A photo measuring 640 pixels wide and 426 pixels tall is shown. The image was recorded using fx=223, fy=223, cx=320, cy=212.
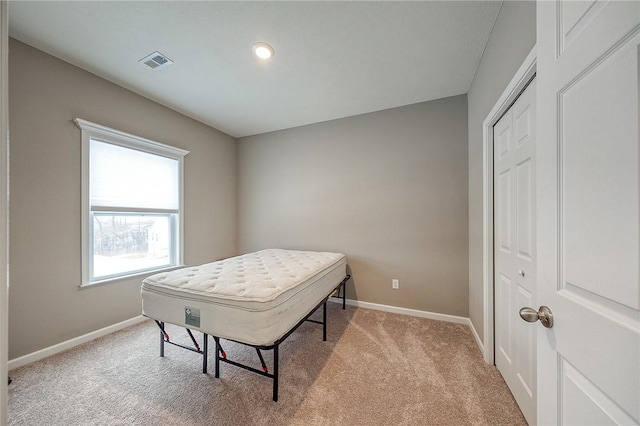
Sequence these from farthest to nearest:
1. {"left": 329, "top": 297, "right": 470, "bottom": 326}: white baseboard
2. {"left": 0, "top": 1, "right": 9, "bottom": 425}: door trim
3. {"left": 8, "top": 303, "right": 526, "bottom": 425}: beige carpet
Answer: {"left": 329, "top": 297, "right": 470, "bottom": 326}: white baseboard → {"left": 8, "top": 303, "right": 526, "bottom": 425}: beige carpet → {"left": 0, "top": 1, "right": 9, "bottom": 425}: door trim

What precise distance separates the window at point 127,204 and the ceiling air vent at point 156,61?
2.65ft

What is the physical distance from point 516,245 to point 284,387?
1.87 m

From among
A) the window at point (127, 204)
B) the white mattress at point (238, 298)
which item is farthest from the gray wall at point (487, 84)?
the window at point (127, 204)

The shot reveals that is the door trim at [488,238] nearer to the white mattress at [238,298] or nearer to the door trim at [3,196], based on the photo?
the white mattress at [238,298]

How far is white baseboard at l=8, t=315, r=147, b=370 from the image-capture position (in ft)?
5.93

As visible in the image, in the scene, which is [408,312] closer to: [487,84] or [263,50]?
[487,84]

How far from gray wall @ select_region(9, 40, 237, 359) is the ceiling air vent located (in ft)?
2.19

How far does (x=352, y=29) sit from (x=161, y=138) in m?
2.58

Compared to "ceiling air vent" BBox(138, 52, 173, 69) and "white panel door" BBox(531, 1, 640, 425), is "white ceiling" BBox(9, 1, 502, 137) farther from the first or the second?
"white panel door" BBox(531, 1, 640, 425)

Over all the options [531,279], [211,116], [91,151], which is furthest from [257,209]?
[531,279]

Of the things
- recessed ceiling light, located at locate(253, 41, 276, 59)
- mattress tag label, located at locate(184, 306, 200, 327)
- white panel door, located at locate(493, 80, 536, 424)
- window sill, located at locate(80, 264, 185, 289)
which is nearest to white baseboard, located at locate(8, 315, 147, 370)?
window sill, located at locate(80, 264, 185, 289)

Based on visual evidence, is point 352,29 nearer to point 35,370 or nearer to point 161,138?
point 161,138

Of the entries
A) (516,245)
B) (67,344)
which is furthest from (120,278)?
(516,245)

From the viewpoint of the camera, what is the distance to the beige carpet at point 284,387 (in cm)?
138
